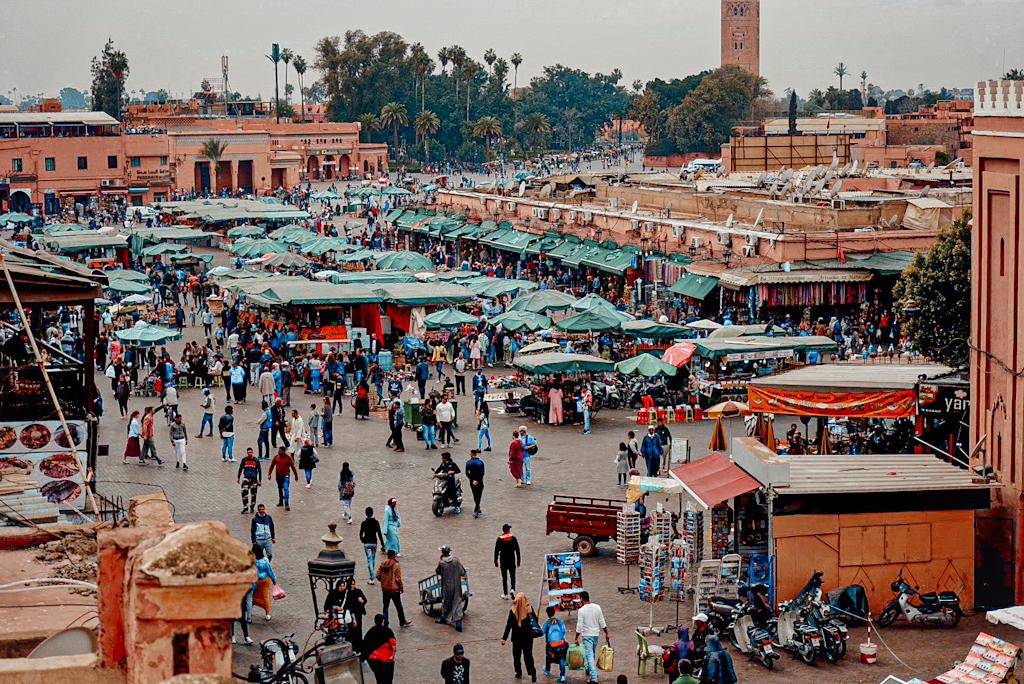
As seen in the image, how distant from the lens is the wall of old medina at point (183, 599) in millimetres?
5891

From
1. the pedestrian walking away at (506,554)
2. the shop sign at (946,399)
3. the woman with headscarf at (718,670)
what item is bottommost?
the woman with headscarf at (718,670)

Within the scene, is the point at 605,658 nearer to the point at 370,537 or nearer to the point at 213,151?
the point at 370,537

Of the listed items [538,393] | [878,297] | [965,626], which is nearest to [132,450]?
[538,393]

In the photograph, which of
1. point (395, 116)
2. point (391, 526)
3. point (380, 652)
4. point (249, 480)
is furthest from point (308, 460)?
point (395, 116)

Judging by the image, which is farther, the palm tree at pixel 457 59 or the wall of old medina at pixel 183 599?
the palm tree at pixel 457 59

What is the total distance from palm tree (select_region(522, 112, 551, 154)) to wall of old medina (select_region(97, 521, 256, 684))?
386ft

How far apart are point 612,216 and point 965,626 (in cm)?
3341

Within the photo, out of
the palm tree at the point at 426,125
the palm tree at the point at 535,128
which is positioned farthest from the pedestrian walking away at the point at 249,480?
the palm tree at the point at 535,128

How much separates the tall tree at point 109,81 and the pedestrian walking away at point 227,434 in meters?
97.0

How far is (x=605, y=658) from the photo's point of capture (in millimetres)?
12969

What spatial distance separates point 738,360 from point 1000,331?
10.5 meters

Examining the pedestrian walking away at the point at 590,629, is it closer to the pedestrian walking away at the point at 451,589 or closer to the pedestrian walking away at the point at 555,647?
the pedestrian walking away at the point at 555,647

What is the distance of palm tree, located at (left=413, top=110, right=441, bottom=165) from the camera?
11238 centimetres

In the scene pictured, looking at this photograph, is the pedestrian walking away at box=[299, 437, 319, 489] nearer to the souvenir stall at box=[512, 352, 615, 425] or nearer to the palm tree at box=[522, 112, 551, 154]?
the souvenir stall at box=[512, 352, 615, 425]
